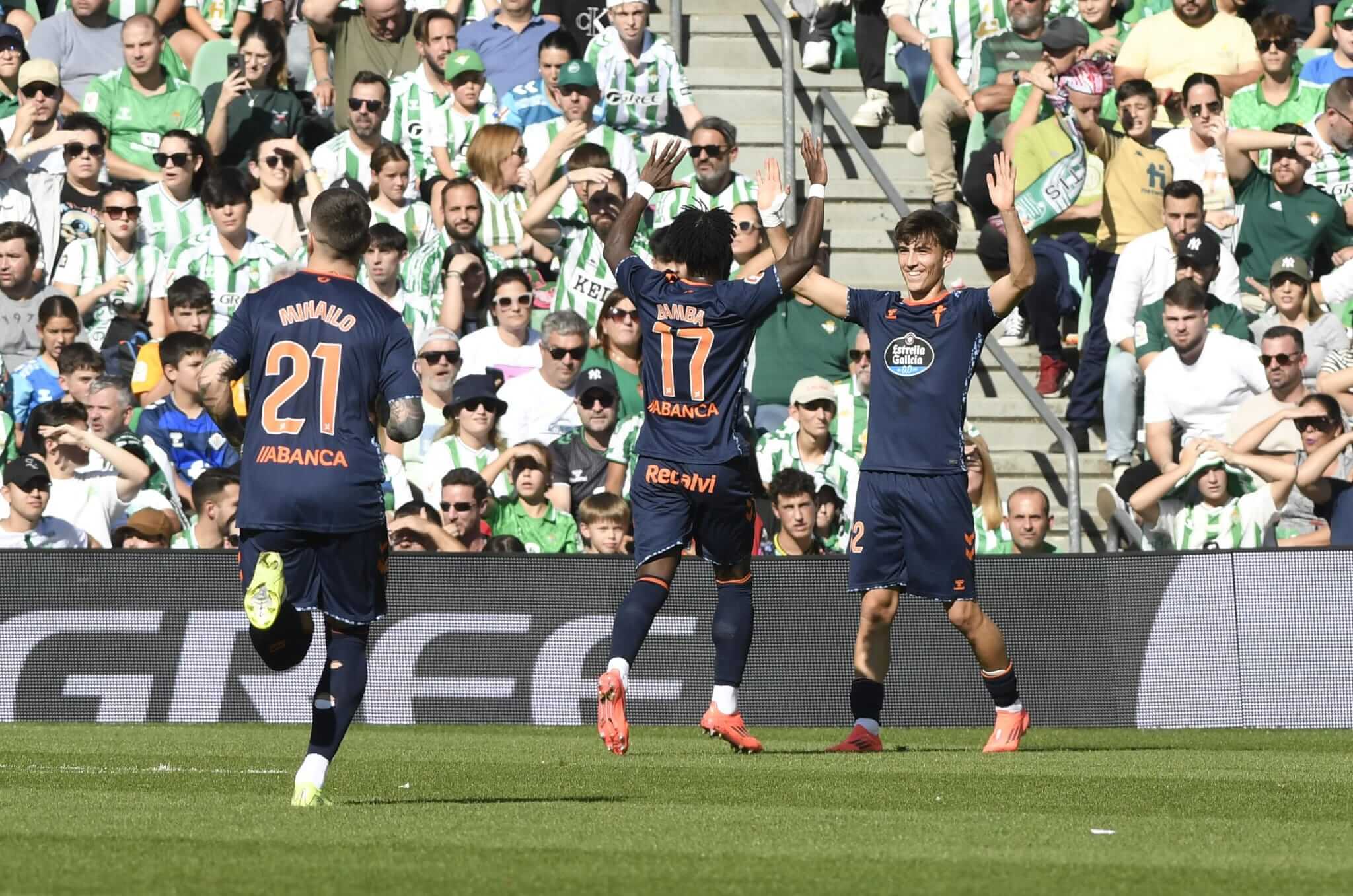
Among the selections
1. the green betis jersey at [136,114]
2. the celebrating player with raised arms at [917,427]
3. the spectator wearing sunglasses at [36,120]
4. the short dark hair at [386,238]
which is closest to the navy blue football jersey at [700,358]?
the celebrating player with raised arms at [917,427]

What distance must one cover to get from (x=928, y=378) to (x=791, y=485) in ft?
11.5

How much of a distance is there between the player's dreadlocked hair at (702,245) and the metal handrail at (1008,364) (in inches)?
189

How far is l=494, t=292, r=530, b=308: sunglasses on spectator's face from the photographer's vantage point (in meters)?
15.4

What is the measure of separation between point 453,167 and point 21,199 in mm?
3270

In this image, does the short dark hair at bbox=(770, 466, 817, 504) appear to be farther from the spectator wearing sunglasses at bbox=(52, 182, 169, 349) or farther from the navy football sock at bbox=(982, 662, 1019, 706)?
the spectator wearing sunglasses at bbox=(52, 182, 169, 349)

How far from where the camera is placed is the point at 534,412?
49.7 ft

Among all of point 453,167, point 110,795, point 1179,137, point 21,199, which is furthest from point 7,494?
point 1179,137

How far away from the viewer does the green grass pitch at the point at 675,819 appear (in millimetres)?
5828

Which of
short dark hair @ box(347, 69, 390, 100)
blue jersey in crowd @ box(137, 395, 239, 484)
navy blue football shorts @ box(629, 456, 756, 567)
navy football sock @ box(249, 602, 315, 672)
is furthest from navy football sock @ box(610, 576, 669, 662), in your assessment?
→ short dark hair @ box(347, 69, 390, 100)

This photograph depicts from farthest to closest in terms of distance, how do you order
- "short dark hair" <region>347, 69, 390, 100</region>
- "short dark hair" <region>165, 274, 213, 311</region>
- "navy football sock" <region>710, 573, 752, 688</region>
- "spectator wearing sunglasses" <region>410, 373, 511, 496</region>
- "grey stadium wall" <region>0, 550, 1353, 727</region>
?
1. "short dark hair" <region>347, 69, 390, 100</region>
2. "short dark hair" <region>165, 274, 213, 311</region>
3. "spectator wearing sunglasses" <region>410, 373, 511, 496</region>
4. "grey stadium wall" <region>0, 550, 1353, 727</region>
5. "navy football sock" <region>710, 573, 752, 688</region>

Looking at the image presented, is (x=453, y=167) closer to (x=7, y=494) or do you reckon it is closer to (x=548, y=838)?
(x=7, y=494)

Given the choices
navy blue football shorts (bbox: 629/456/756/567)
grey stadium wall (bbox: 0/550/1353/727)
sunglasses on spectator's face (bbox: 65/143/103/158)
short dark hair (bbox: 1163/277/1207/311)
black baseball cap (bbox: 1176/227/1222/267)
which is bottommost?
grey stadium wall (bbox: 0/550/1353/727)

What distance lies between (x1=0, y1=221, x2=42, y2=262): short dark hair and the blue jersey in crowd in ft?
5.89

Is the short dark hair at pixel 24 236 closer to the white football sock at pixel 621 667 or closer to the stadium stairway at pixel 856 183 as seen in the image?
the stadium stairway at pixel 856 183
